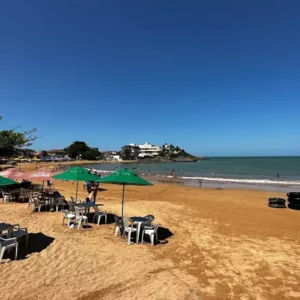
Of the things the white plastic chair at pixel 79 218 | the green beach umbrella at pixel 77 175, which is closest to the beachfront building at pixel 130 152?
the green beach umbrella at pixel 77 175

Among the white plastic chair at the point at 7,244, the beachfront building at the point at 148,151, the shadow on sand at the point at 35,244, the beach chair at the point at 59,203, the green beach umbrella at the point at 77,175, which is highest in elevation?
the beachfront building at the point at 148,151

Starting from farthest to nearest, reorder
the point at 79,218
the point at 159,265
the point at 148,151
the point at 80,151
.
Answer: the point at 148,151
the point at 80,151
the point at 79,218
the point at 159,265

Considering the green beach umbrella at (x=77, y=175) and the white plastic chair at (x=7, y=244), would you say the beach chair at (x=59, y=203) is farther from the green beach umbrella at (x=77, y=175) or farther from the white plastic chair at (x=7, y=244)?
the white plastic chair at (x=7, y=244)

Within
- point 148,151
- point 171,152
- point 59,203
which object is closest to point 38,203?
point 59,203

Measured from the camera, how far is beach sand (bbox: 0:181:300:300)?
16.8ft

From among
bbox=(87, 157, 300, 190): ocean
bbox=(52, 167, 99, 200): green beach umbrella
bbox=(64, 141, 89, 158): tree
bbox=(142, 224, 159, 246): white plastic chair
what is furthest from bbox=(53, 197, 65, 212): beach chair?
bbox=(64, 141, 89, 158): tree

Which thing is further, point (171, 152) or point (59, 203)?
point (171, 152)

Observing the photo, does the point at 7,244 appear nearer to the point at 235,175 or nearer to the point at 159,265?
the point at 159,265

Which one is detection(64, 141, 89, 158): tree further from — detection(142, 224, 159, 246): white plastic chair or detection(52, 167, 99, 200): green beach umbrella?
detection(142, 224, 159, 246): white plastic chair

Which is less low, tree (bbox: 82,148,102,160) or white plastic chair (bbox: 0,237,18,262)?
tree (bbox: 82,148,102,160)

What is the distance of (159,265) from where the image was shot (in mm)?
6359

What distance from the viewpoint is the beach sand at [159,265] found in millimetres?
5133

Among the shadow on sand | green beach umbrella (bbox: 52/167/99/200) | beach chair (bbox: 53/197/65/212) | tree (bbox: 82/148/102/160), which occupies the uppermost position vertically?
tree (bbox: 82/148/102/160)

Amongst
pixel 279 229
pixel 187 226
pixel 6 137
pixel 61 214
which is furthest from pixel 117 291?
pixel 6 137
